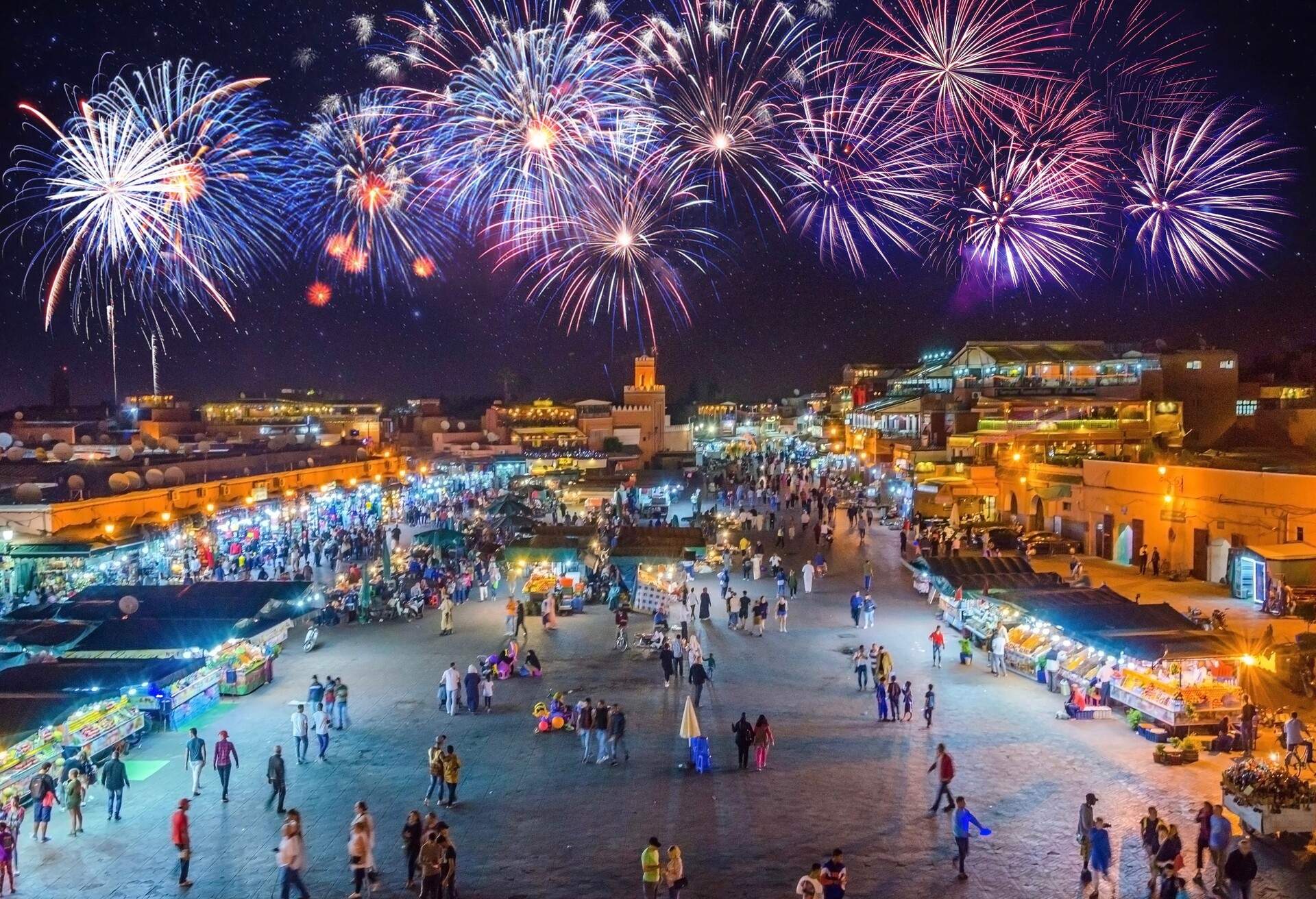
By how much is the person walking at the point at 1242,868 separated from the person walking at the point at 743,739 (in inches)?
188

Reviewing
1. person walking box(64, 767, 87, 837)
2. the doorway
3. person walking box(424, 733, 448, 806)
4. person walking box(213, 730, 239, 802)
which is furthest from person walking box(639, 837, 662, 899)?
the doorway

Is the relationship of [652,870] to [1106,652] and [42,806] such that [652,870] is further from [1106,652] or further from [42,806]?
[1106,652]

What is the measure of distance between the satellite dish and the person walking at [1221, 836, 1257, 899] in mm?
24739

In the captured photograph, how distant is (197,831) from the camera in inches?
362

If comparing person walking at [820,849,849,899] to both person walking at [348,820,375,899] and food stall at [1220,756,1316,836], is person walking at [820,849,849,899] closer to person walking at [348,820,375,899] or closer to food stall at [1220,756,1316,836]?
person walking at [348,820,375,899]

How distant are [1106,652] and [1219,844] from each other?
4.65 metres

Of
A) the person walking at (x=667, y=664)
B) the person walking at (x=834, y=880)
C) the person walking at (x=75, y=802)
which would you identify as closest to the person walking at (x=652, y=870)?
the person walking at (x=834, y=880)

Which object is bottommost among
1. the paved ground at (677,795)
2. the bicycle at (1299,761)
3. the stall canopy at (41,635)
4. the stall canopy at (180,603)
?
the paved ground at (677,795)

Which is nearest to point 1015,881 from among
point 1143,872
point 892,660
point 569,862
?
point 1143,872

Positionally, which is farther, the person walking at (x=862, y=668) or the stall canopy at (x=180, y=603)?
the stall canopy at (x=180, y=603)

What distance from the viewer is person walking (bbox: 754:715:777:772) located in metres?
10.5

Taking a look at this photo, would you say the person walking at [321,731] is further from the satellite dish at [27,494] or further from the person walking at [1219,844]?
the satellite dish at [27,494]

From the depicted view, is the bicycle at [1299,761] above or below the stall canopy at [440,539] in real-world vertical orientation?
below

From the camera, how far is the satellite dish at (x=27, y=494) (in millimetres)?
22266
